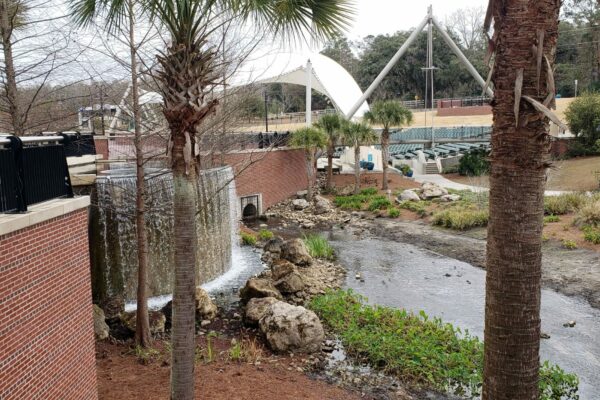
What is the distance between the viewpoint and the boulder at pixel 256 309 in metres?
11.4

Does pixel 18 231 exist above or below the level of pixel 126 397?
above

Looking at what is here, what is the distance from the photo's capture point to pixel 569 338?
11.2m

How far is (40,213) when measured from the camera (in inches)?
212

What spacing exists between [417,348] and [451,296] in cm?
468

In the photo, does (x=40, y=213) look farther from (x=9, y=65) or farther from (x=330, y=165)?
(x=330, y=165)

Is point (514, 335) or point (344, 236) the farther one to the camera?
point (344, 236)

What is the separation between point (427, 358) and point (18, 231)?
736 centimetres

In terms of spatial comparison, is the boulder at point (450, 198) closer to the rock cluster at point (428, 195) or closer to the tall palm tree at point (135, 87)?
the rock cluster at point (428, 195)

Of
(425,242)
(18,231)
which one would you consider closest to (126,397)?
(18,231)

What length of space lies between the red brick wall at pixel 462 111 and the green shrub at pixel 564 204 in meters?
33.3

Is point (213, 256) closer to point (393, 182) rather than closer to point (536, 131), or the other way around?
point (536, 131)

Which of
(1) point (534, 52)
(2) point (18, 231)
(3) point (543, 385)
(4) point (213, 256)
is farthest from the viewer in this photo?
(4) point (213, 256)

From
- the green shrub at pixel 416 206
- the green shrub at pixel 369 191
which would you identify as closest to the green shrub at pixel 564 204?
the green shrub at pixel 416 206

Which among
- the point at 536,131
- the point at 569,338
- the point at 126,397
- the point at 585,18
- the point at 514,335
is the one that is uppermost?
the point at 585,18
